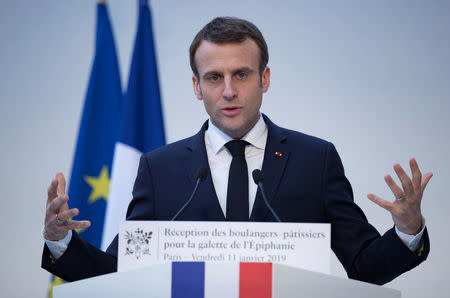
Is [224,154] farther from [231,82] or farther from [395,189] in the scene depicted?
[395,189]

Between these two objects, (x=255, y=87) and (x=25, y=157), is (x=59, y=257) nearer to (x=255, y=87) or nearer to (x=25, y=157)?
(x=255, y=87)

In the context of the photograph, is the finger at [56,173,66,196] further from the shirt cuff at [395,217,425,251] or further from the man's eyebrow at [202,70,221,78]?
the shirt cuff at [395,217,425,251]

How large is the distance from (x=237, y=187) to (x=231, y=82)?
0.39m

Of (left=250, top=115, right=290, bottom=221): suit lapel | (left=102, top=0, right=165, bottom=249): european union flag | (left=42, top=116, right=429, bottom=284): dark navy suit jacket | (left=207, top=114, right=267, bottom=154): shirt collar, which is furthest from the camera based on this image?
(left=102, top=0, right=165, bottom=249): european union flag

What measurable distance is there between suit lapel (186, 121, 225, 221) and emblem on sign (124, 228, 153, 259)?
0.52m

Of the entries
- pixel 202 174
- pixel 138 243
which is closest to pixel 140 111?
pixel 202 174

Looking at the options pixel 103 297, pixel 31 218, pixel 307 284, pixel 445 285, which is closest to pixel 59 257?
pixel 103 297

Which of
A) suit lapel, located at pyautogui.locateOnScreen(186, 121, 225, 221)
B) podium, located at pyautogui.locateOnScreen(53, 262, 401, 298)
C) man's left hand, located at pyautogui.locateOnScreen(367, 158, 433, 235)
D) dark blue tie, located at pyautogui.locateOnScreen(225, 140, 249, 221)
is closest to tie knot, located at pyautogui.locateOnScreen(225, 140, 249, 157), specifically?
dark blue tie, located at pyautogui.locateOnScreen(225, 140, 249, 221)

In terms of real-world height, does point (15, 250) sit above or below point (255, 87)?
below

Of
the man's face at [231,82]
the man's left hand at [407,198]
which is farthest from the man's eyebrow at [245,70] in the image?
the man's left hand at [407,198]

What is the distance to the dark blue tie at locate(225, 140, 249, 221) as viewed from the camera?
2178 millimetres

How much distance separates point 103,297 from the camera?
164cm

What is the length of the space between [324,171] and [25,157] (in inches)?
113

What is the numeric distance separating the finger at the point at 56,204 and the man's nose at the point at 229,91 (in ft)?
2.38
